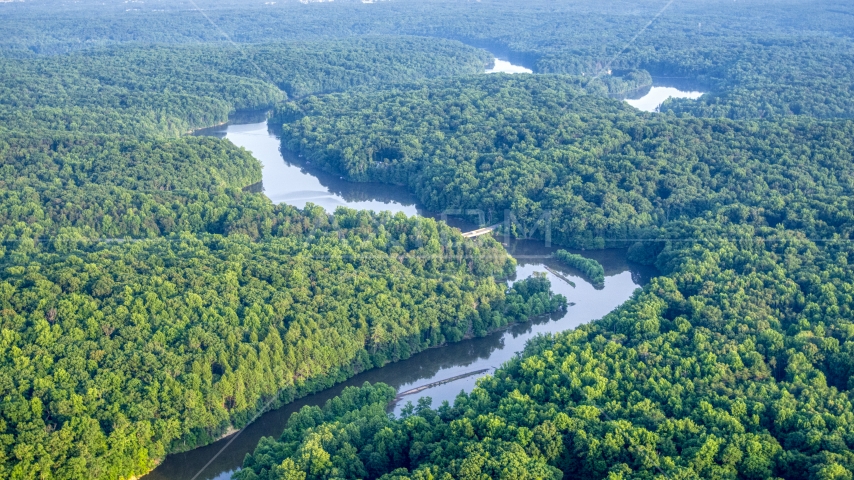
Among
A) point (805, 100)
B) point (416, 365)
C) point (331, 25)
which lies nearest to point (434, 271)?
point (416, 365)

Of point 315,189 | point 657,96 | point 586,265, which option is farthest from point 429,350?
point 657,96

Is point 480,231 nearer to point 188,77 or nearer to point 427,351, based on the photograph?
point 427,351

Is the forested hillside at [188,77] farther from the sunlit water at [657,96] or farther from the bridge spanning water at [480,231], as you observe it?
the bridge spanning water at [480,231]

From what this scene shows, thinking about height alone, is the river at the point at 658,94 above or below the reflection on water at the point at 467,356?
above

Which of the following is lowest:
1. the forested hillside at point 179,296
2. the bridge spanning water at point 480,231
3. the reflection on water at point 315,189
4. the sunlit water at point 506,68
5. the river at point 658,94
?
the reflection on water at point 315,189

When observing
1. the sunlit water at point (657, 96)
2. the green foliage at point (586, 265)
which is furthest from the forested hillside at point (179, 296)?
the sunlit water at point (657, 96)

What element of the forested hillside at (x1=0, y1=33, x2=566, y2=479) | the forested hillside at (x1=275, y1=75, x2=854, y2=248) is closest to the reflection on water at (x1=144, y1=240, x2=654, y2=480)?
the forested hillside at (x1=0, y1=33, x2=566, y2=479)

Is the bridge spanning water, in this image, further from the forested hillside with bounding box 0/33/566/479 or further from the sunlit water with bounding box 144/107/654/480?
the forested hillside with bounding box 0/33/566/479
